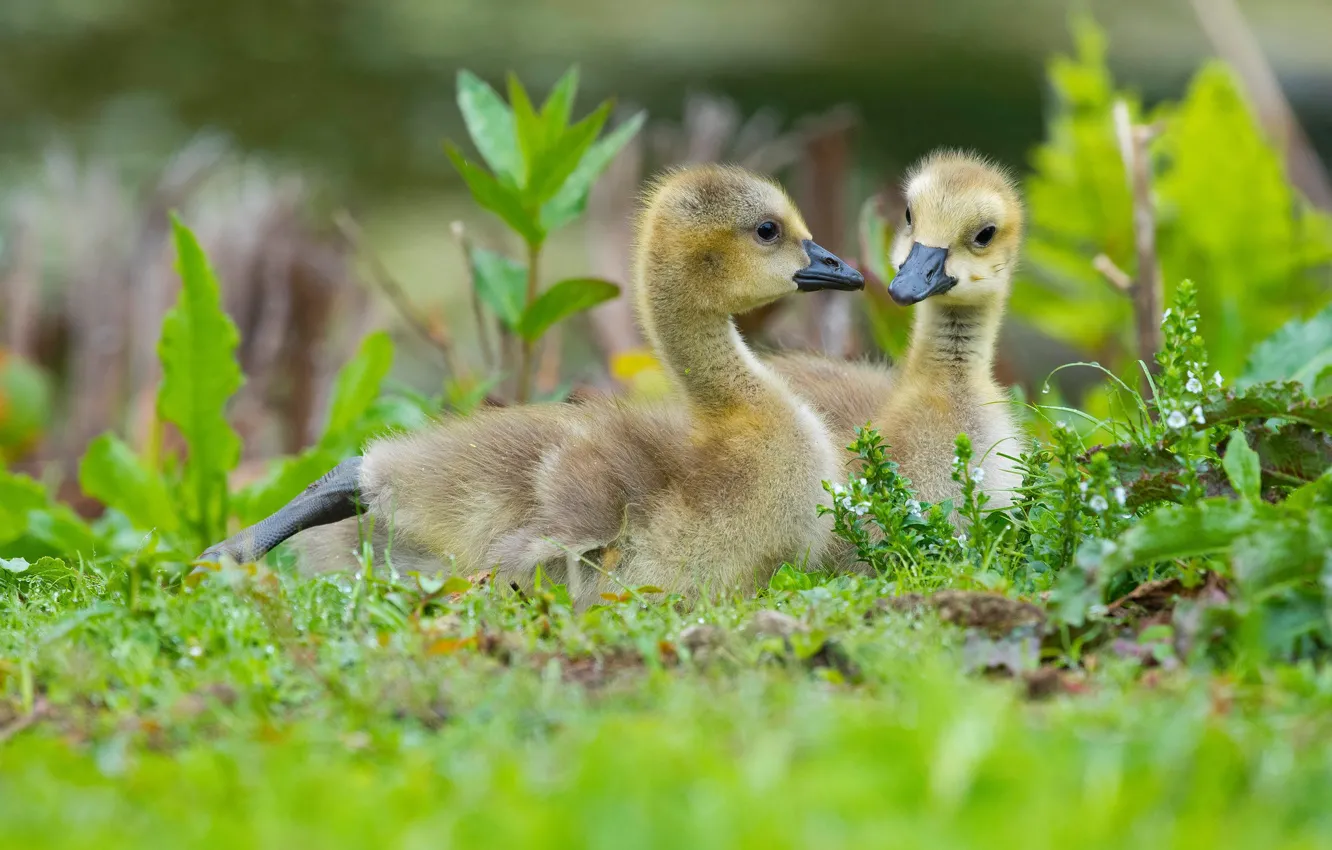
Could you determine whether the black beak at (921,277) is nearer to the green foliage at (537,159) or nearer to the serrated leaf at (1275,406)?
the serrated leaf at (1275,406)

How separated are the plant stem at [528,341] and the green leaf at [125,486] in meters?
1.27

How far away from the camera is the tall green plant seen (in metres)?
4.81

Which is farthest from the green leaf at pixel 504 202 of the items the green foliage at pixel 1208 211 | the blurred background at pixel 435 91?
the blurred background at pixel 435 91

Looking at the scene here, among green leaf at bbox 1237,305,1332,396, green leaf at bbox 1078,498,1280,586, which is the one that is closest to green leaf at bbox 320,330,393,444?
green leaf at bbox 1237,305,1332,396

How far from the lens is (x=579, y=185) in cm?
496

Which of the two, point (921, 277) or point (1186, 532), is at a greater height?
point (921, 277)

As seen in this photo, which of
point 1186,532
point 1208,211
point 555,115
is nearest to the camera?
point 1186,532

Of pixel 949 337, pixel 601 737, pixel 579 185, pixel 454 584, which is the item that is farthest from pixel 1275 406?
pixel 579 185

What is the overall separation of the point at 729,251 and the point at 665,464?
0.63m

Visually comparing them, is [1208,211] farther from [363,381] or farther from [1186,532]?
[1186,532]

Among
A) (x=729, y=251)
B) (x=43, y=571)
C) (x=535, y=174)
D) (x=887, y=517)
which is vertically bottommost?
(x=43, y=571)

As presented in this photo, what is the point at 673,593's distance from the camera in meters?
3.42

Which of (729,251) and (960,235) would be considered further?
(960,235)

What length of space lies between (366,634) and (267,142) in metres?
9.97
